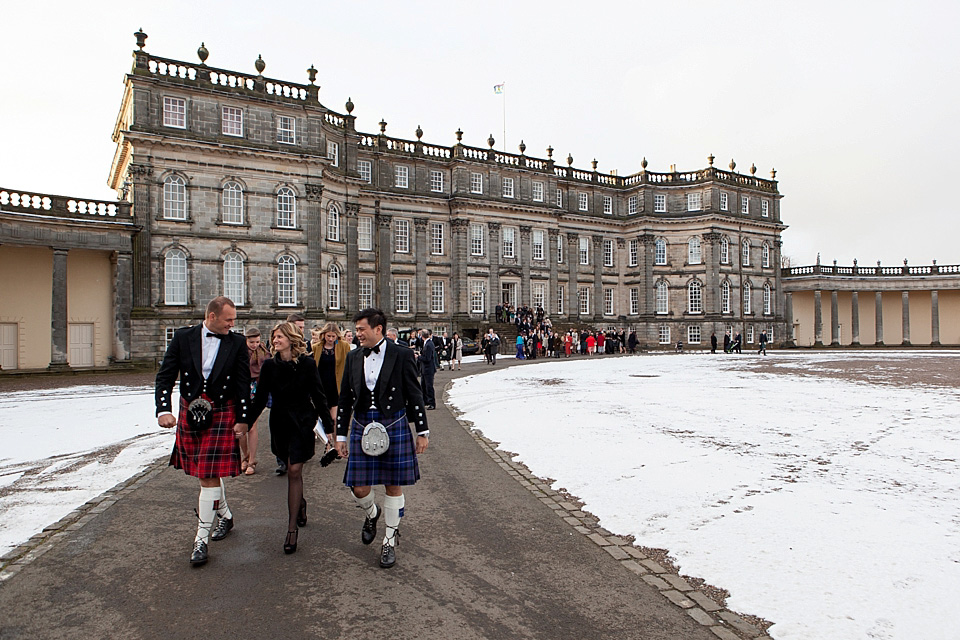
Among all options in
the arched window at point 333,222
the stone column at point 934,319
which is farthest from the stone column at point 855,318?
the arched window at point 333,222

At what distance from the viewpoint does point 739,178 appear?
52.4m

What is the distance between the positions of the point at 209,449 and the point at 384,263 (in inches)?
1428

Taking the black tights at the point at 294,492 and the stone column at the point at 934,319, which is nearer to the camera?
the black tights at the point at 294,492

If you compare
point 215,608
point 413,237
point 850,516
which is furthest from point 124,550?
point 413,237

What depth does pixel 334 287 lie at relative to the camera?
35781 mm

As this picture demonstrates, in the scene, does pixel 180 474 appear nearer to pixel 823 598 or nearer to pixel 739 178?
pixel 823 598

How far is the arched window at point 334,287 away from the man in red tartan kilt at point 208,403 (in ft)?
100

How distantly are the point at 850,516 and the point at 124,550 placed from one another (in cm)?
683

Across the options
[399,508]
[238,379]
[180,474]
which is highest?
[238,379]

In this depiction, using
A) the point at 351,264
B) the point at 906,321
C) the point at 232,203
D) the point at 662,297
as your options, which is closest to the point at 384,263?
the point at 351,264

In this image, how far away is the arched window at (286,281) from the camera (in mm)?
31680

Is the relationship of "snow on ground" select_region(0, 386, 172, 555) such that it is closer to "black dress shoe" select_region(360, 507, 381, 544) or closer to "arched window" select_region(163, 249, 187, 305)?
"black dress shoe" select_region(360, 507, 381, 544)

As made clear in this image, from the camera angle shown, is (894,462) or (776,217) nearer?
(894,462)

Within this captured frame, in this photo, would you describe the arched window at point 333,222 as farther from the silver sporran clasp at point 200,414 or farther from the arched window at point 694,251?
the silver sporran clasp at point 200,414
